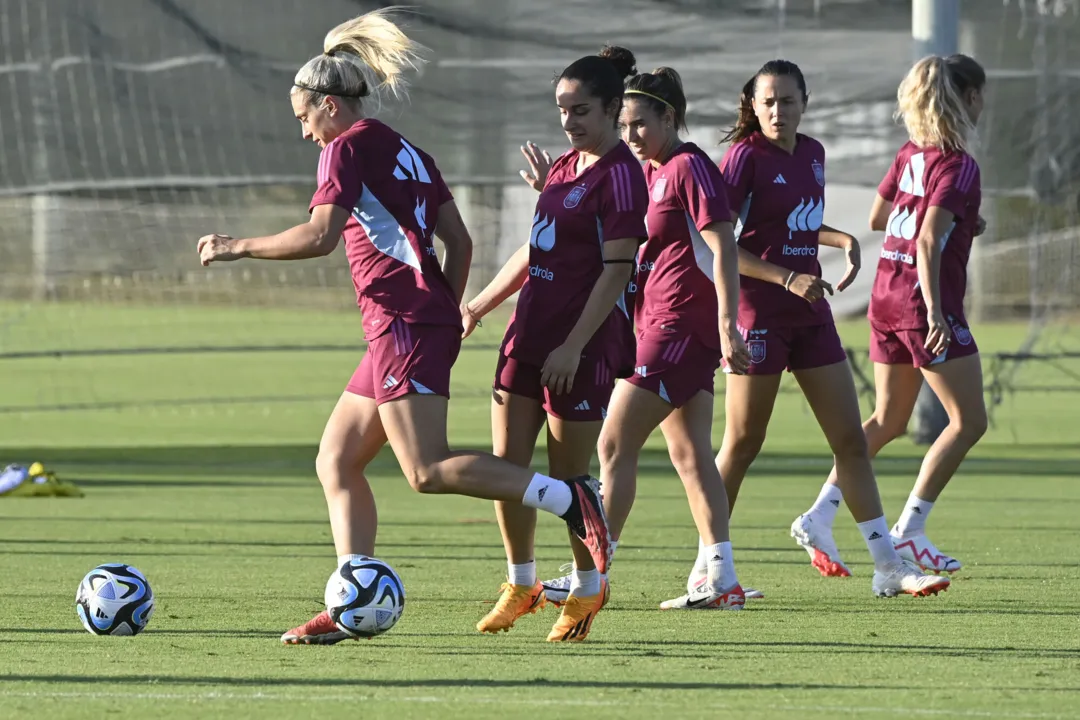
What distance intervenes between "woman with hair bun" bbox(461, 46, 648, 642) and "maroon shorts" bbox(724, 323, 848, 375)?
1.17 meters

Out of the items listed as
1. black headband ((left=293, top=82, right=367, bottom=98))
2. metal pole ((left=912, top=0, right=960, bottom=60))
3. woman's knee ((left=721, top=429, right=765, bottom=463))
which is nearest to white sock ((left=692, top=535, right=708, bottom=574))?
woman's knee ((left=721, top=429, right=765, bottom=463))

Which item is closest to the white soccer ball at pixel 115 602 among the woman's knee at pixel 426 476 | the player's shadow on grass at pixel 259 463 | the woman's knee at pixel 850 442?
the woman's knee at pixel 426 476

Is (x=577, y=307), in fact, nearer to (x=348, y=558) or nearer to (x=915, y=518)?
(x=348, y=558)

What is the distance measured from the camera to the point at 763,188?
7336mm

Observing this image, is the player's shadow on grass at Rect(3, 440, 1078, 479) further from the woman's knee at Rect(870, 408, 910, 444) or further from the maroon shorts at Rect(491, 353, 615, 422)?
the maroon shorts at Rect(491, 353, 615, 422)

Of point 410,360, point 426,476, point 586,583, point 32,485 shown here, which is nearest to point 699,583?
point 586,583

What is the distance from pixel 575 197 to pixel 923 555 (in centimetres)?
276

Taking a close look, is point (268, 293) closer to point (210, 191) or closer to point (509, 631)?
point (210, 191)

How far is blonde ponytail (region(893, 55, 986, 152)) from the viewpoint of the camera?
7.71m

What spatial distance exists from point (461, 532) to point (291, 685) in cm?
481

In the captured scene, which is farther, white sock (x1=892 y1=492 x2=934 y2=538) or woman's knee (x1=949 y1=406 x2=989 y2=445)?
white sock (x1=892 y1=492 x2=934 y2=538)

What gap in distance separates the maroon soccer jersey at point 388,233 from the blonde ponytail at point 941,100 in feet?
8.57

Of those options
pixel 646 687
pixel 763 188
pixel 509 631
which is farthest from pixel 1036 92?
pixel 646 687

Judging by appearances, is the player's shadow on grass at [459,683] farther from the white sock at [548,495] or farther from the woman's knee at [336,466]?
the woman's knee at [336,466]
